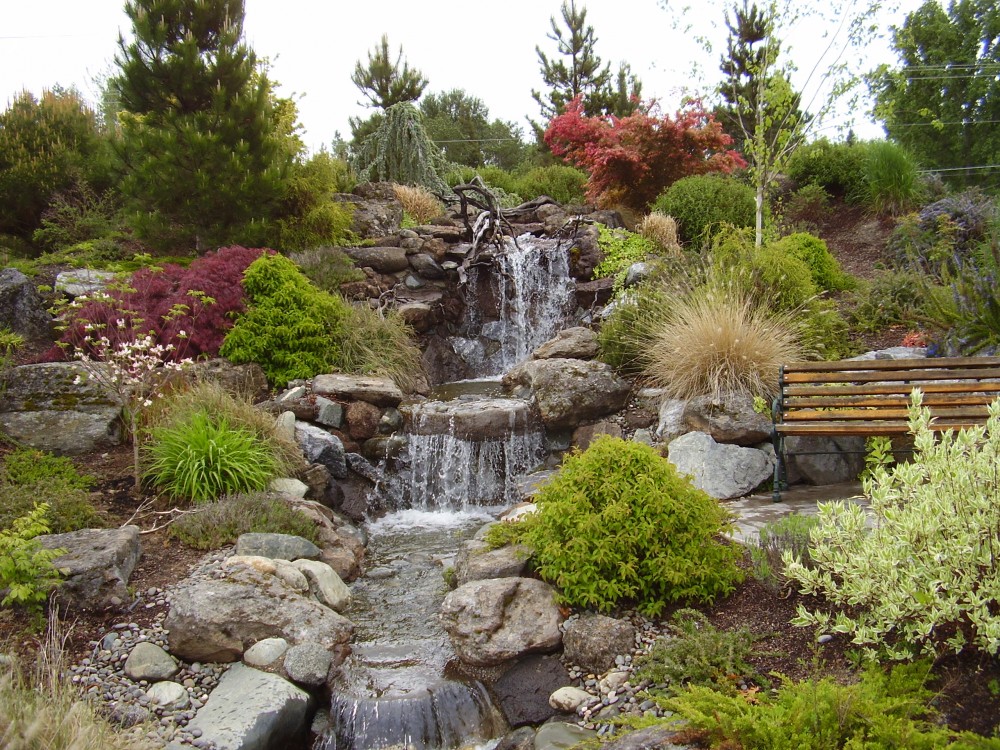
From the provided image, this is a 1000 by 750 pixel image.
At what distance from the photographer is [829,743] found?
2.21 m

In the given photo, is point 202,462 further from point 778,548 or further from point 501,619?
point 778,548

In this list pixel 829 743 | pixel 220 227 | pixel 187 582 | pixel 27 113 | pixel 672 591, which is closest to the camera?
pixel 829 743

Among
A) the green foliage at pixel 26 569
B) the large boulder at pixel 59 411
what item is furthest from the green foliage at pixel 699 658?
the large boulder at pixel 59 411

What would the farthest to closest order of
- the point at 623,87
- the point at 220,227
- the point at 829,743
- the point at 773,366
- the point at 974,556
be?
the point at 623,87
the point at 220,227
the point at 773,366
the point at 974,556
the point at 829,743

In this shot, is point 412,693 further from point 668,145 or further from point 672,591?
point 668,145

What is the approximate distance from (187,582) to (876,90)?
884 cm

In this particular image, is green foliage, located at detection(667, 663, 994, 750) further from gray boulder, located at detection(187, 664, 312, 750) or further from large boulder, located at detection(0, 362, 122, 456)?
large boulder, located at detection(0, 362, 122, 456)

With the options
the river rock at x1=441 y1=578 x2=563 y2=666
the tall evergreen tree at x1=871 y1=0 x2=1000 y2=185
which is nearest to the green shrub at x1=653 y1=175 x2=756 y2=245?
the river rock at x1=441 y1=578 x2=563 y2=666

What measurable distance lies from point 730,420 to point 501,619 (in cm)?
293

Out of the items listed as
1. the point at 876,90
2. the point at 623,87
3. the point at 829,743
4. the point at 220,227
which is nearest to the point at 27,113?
the point at 220,227

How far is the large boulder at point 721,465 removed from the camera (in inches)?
217

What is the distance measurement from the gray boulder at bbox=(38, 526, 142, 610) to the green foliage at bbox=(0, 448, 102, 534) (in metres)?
0.34

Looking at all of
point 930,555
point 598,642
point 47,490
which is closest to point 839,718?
point 930,555

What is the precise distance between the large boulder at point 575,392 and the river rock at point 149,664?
419 centimetres
